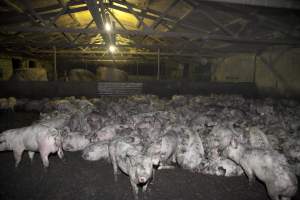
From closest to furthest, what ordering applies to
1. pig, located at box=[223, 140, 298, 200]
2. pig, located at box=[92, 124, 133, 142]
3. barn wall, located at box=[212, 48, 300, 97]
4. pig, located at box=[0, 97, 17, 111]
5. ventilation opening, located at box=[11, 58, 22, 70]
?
pig, located at box=[223, 140, 298, 200] < pig, located at box=[92, 124, 133, 142] < pig, located at box=[0, 97, 17, 111] < barn wall, located at box=[212, 48, 300, 97] < ventilation opening, located at box=[11, 58, 22, 70]

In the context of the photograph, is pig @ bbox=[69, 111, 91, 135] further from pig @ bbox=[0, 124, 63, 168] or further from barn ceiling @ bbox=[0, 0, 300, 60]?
barn ceiling @ bbox=[0, 0, 300, 60]

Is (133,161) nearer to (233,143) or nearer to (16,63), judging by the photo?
(233,143)

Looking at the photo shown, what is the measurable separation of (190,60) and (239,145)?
16693 millimetres

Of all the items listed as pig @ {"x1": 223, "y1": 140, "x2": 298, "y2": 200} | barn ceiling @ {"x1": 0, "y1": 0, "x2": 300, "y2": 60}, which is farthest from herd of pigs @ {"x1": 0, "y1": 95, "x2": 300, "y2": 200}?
barn ceiling @ {"x1": 0, "y1": 0, "x2": 300, "y2": 60}

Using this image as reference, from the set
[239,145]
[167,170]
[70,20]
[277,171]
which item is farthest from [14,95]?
[277,171]

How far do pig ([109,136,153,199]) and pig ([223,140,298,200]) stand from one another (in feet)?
5.63

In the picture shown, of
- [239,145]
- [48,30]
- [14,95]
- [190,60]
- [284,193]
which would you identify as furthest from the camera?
[190,60]

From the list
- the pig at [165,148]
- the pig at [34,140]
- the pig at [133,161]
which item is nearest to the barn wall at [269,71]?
the pig at [165,148]

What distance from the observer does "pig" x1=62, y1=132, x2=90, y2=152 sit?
452 cm

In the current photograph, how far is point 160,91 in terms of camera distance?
429 inches

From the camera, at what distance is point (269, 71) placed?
10734 millimetres

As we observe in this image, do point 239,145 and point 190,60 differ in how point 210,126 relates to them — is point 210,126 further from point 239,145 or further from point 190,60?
point 190,60

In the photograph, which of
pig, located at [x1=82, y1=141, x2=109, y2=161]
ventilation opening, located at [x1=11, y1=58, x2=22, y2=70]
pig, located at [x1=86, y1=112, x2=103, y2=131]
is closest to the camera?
pig, located at [x1=82, y1=141, x2=109, y2=161]

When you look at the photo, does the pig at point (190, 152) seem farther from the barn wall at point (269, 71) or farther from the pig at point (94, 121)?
the barn wall at point (269, 71)
